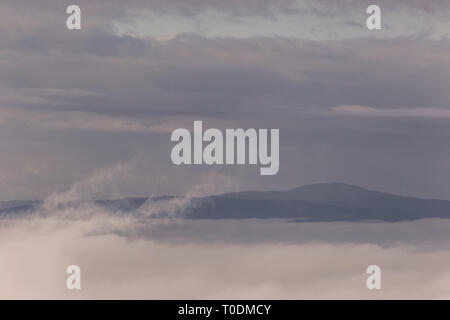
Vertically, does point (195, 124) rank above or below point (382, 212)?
above

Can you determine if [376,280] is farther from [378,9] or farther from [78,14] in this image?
[78,14]

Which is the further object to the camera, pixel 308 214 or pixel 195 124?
pixel 308 214
